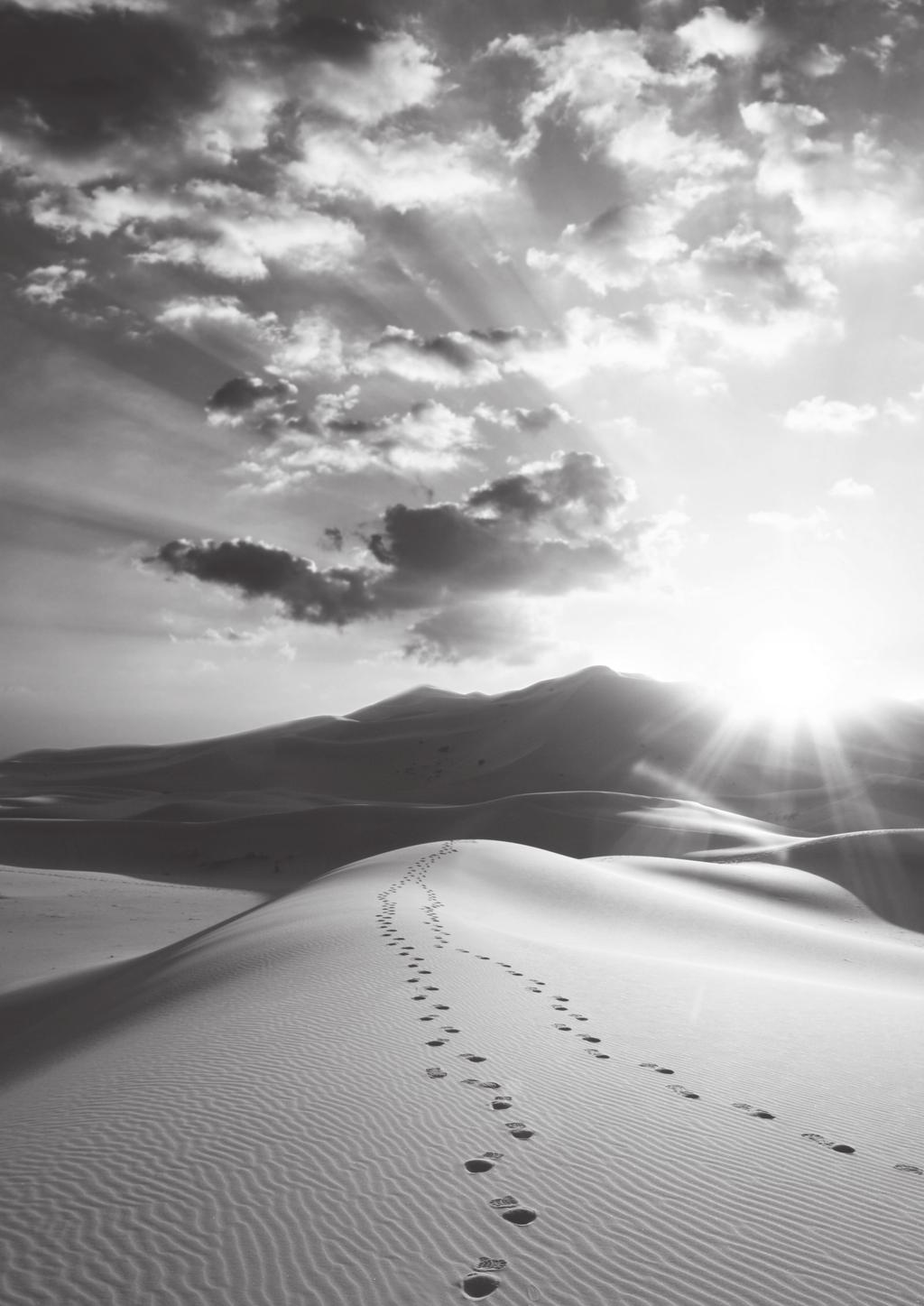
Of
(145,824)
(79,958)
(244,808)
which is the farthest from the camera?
(244,808)

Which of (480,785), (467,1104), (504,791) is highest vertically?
(480,785)

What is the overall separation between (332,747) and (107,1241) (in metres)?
82.7

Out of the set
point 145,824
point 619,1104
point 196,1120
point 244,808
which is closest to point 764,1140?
point 619,1104

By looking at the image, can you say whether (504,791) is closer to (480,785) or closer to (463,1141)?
(480,785)

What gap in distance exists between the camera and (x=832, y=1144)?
4113 mm

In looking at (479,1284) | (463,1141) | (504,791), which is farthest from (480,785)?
(479,1284)

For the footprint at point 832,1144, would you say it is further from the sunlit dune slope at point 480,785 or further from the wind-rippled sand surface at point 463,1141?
the sunlit dune slope at point 480,785

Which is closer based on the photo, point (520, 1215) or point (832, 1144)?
point (520, 1215)

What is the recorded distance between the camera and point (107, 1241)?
3.00m

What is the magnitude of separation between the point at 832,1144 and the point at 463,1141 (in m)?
1.87

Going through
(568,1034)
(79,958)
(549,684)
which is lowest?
(79,958)

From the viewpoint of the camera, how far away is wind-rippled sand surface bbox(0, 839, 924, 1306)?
2.81 m

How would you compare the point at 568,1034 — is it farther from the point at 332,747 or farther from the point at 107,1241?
the point at 332,747

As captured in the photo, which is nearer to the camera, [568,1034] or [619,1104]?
[619,1104]
